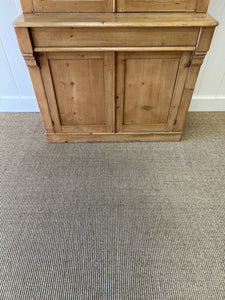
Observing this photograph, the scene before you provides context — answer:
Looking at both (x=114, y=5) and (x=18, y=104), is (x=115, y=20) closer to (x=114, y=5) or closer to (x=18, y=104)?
(x=114, y=5)

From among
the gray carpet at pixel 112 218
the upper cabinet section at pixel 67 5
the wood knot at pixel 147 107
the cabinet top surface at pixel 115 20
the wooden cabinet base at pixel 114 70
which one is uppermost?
the upper cabinet section at pixel 67 5

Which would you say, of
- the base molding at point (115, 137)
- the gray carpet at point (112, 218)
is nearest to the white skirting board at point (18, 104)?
the gray carpet at point (112, 218)

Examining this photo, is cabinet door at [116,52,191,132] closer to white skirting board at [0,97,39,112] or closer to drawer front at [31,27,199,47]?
drawer front at [31,27,199,47]

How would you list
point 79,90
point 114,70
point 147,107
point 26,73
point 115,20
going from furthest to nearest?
point 26,73, point 147,107, point 79,90, point 114,70, point 115,20

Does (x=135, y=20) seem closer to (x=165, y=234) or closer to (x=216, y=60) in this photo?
(x=216, y=60)

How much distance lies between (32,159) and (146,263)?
3.80 ft

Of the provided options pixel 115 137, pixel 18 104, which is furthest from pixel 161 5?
pixel 18 104

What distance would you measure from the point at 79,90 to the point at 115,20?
1.73ft

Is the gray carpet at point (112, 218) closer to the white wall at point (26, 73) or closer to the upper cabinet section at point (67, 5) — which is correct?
the white wall at point (26, 73)

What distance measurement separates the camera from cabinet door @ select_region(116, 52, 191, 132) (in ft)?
4.87

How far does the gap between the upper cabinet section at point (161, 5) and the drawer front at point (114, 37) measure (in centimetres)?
17

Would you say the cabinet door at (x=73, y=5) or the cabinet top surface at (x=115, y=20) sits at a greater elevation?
the cabinet door at (x=73, y=5)

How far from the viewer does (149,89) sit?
5.33ft

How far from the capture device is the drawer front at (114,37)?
1.33 meters
